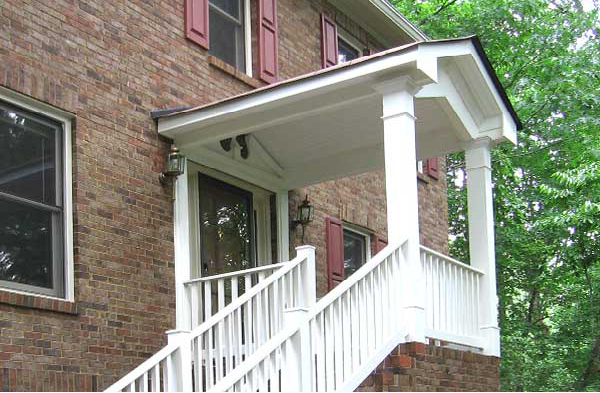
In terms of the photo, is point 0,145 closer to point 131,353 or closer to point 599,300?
point 131,353

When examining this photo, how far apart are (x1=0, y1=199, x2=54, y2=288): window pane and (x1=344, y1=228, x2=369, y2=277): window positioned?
5.56 metres

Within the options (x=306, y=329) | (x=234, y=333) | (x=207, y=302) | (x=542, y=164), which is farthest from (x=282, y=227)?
(x=542, y=164)

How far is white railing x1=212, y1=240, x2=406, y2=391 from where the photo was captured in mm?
6422

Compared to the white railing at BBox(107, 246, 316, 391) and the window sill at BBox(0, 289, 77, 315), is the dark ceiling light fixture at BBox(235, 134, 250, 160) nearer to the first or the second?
the white railing at BBox(107, 246, 316, 391)

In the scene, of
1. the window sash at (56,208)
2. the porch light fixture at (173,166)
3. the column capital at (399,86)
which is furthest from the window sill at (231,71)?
the column capital at (399,86)

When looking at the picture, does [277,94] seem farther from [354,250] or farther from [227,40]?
[354,250]

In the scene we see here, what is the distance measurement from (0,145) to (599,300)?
15.9m

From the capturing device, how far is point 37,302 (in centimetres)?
723

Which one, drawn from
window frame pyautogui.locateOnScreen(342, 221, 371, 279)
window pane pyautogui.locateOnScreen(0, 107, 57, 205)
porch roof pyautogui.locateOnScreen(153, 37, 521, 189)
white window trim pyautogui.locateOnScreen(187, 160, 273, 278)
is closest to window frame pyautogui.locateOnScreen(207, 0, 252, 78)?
porch roof pyautogui.locateOnScreen(153, 37, 521, 189)

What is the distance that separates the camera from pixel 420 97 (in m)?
8.44

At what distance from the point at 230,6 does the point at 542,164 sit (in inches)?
587

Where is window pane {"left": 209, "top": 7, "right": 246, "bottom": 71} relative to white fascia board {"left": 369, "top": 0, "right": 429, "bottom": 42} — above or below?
below

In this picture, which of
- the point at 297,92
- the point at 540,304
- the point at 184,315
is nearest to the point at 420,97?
the point at 297,92

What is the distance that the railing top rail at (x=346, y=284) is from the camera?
694cm
